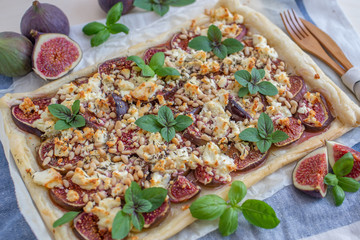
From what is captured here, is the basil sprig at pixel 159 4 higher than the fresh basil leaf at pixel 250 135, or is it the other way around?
the basil sprig at pixel 159 4

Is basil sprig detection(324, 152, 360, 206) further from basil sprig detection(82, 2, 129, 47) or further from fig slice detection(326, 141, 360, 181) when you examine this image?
basil sprig detection(82, 2, 129, 47)

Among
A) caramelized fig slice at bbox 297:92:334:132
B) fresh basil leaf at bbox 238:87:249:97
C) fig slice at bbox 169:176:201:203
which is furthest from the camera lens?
fresh basil leaf at bbox 238:87:249:97

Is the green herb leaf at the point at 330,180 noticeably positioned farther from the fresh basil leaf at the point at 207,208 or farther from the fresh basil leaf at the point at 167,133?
the fresh basil leaf at the point at 167,133

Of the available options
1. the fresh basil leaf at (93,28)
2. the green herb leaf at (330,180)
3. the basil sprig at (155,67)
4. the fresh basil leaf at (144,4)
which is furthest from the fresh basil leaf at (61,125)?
the green herb leaf at (330,180)

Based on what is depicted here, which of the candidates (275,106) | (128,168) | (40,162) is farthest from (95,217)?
(275,106)

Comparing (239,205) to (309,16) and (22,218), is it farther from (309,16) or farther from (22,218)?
(309,16)

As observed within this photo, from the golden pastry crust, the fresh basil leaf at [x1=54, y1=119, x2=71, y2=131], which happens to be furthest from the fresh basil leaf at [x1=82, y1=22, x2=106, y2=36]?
the fresh basil leaf at [x1=54, y1=119, x2=71, y2=131]

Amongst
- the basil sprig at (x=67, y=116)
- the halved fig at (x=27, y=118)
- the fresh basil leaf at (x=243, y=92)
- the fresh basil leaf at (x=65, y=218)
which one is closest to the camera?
the fresh basil leaf at (x=65, y=218)
